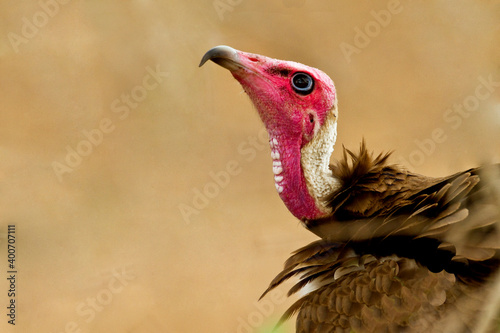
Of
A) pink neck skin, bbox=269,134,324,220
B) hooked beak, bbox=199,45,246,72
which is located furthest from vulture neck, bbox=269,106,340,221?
hooked beak, bbox=199,45,246,72

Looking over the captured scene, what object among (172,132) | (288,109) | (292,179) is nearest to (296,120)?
(288,109)

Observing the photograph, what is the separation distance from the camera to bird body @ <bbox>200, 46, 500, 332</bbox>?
0.94 metres

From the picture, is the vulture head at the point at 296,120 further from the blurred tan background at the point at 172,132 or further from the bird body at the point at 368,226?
the blurred tan background at the point at 172,132

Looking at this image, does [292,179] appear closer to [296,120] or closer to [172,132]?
[296,120]

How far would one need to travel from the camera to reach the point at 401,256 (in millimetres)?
1042

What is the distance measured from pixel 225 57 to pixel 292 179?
1.14 feet

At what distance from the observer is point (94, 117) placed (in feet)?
7.47

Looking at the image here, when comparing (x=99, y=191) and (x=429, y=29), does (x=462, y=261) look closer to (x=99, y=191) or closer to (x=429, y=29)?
(x=429, y=29)

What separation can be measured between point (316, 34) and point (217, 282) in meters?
1.23

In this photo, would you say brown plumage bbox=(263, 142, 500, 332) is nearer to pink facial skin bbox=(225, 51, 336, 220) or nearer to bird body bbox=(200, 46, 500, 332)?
bird body bbox=(200, 46, 500, 332)

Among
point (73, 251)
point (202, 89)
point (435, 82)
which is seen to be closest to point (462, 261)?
point (435, 82)

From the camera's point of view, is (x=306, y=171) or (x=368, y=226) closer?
(x=368, y=226)

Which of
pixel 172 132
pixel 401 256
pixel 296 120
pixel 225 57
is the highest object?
pixel 172 132

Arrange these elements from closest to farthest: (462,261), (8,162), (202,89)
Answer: (462,261), (8,162), (202,89)
